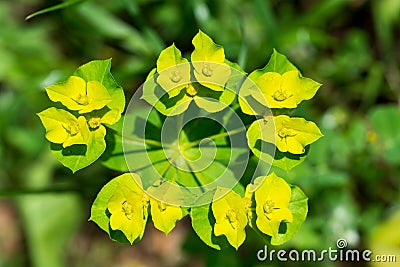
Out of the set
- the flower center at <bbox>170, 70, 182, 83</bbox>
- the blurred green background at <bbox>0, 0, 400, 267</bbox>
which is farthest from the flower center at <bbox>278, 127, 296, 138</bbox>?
the blurred green background at <bbox>0, 0, 400, 267</bbox>

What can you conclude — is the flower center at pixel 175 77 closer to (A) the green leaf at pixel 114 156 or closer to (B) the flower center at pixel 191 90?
(B) the flower center at pixel 191 90

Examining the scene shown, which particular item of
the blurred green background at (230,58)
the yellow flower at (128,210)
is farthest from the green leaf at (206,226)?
the blurred green background at (230,58)

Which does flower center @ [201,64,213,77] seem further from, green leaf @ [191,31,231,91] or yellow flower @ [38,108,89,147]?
yellow flower @ [38,108,89,147]

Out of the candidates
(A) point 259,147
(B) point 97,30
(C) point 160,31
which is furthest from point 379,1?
(A) point 259,147

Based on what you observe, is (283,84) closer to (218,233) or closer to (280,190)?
(280,190)

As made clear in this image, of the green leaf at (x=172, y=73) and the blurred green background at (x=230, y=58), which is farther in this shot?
the blurred green background at (x=230, y=58)

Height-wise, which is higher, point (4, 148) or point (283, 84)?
point (283, 84)

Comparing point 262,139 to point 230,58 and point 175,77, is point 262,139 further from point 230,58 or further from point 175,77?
point 230,58
